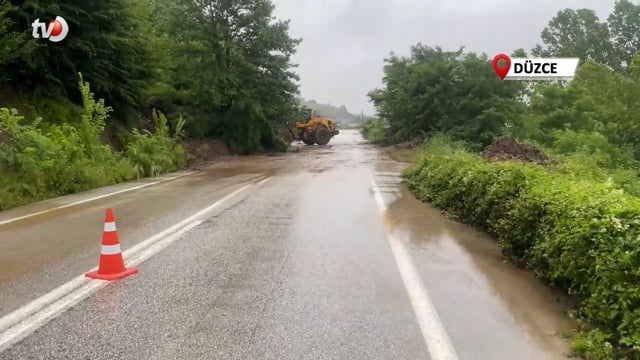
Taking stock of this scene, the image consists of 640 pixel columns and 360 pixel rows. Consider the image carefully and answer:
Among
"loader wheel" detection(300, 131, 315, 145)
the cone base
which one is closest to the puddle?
the cone base

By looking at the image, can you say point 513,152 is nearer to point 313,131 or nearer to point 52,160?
point 52,160

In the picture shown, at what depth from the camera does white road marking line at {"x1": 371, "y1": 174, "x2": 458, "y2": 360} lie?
4.02 metres

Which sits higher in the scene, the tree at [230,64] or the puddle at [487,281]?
the tree at [230,64]

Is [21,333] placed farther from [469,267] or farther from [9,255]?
[469,267]

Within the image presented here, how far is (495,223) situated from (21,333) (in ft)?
19.4

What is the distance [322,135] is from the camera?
42594 mm

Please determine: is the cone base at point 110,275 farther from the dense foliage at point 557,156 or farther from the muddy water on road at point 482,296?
the dense foliage at point 557,156

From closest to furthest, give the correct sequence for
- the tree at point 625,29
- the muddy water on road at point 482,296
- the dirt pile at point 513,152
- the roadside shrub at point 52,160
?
the muddy water on road at point 482,296 → the roadside shrub at point 52,160 → the dirt pile at point 513,152 → the tree at point 625,29

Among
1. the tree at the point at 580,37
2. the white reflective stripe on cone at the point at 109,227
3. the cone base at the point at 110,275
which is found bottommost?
the cone base at the point at 110,275

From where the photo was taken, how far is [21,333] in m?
4.25

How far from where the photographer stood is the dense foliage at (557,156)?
4.48 m

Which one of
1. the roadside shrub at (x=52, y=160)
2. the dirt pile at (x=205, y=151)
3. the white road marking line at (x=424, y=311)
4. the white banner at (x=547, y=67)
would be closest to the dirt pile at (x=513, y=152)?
the white banner at (x=547, y=67)

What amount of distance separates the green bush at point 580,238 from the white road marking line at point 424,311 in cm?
96

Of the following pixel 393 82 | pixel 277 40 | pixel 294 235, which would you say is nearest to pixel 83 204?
pixel 294 235
